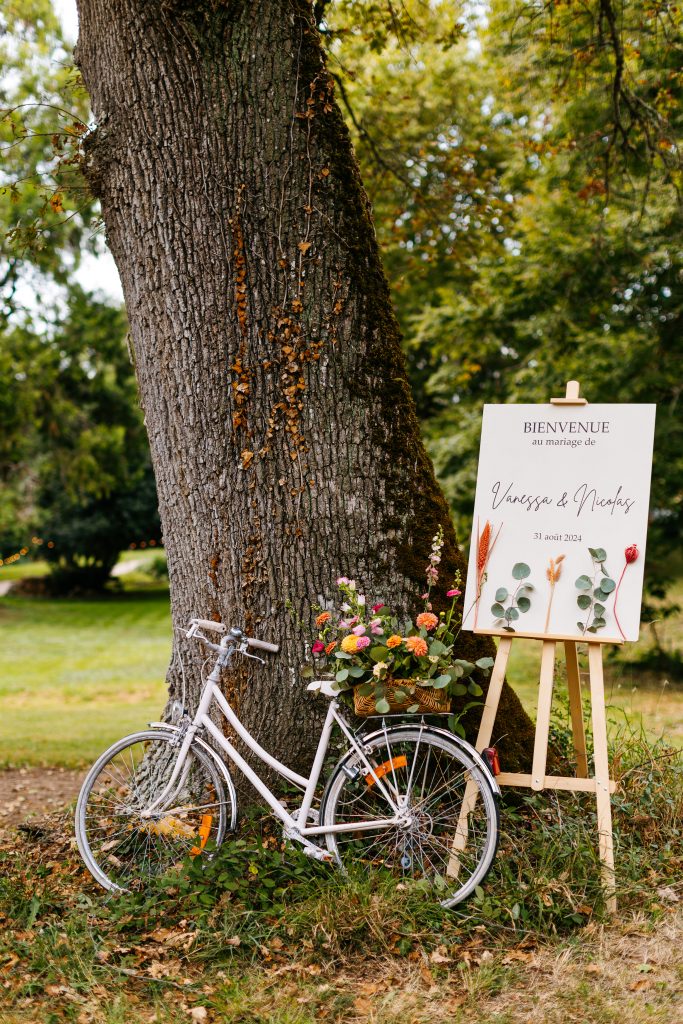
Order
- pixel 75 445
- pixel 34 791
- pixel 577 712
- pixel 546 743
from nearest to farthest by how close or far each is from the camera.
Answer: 1. pixel 546 743
2. pixel 577 712
3. pixel 34 791
4. pixel 75 445

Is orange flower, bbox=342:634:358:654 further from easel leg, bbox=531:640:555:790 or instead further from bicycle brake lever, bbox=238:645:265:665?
easel leg, bbox=531:640:555:790

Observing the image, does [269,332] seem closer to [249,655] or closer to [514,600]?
[249,655]

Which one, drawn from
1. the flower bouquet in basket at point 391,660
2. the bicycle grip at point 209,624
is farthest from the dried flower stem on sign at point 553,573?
the bicycle grip at point 209,624

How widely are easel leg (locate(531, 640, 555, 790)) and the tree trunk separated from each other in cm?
41

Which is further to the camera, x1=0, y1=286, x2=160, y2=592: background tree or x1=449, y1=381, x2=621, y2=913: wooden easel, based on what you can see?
x1=0, y1=286, x2=160, y2=592: background tree

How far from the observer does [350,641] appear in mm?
3635

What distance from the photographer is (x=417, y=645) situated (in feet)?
11.8

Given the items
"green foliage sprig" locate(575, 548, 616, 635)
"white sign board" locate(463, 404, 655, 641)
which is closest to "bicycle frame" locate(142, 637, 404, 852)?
"white sign board" locate(463, 404, 655, 641)

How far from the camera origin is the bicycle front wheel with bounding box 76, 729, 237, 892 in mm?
3818

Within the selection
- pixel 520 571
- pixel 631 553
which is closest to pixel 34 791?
pixel 520 571

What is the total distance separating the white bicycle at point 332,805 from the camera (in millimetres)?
3607

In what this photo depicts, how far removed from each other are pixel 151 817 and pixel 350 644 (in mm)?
1247

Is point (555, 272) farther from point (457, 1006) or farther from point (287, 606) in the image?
point (457, 1006)

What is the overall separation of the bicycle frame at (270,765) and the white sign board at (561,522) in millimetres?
783
